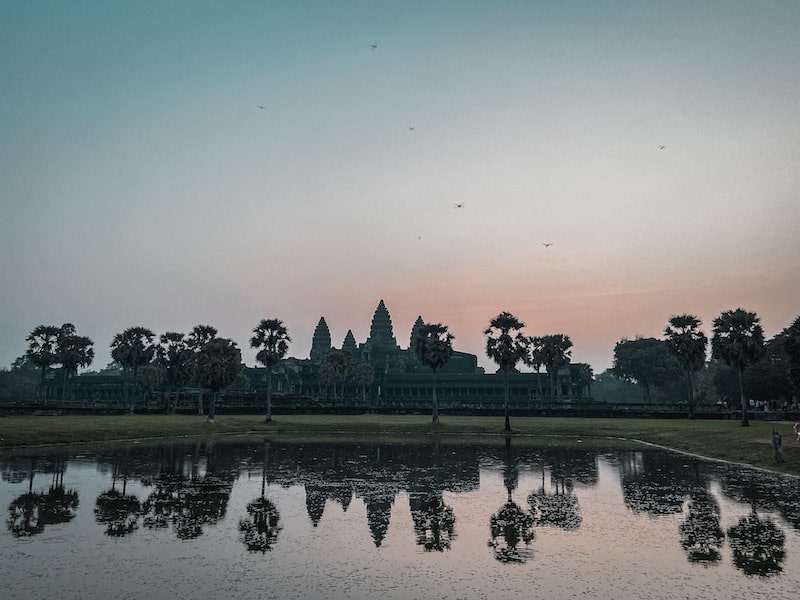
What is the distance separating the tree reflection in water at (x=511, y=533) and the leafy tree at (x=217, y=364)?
1981 inches

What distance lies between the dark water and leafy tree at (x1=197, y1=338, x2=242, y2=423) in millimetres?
36645

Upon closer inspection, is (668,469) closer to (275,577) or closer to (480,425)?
(275,577)

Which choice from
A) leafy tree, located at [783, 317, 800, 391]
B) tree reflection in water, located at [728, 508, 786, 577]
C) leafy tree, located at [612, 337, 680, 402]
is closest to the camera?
tree reflection in water, located at [728, 508, 786, 577]

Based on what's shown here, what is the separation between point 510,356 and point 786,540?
49.1 metres

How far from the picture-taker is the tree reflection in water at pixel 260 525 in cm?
1450

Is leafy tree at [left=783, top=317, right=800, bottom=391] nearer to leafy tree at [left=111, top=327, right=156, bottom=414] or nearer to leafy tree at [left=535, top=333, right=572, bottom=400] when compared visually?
leafy tree at [left=535, top=333, right=572, bottom=400]

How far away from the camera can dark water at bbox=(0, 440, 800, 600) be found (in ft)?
37.7

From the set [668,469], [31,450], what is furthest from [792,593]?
[31,450]

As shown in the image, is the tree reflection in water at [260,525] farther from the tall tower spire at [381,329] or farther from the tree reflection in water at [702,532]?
the tall tower spire at [381,329]

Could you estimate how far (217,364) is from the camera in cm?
6681

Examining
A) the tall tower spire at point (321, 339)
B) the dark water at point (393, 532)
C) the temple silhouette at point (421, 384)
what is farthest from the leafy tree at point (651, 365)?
the tall tower spire at point (321, 339)

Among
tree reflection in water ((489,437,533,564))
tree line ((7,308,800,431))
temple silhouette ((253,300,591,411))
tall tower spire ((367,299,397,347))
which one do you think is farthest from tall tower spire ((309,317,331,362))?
tree reflection in water ((489,437,533,564))

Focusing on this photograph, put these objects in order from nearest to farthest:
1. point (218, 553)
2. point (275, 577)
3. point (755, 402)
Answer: point (275, 577) → point (218, 553) → point (755, 402)

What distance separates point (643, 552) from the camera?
1402cm
